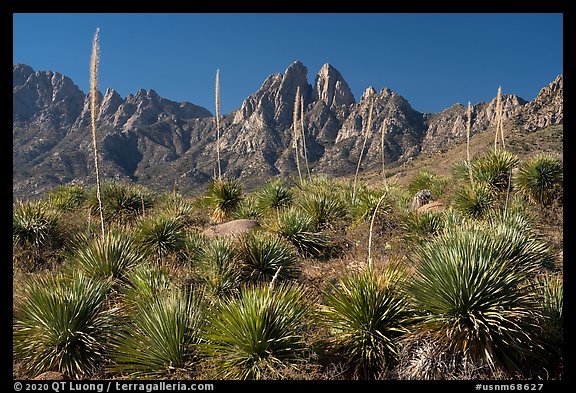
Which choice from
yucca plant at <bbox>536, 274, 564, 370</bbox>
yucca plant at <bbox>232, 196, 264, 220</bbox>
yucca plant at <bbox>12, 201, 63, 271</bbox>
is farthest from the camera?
yucca plant at <bbox>232, 196, 264, 220</bbox>

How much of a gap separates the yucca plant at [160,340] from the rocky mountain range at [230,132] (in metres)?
57.4

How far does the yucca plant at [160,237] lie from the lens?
9906 millimetres

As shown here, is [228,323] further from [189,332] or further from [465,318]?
[465,318]

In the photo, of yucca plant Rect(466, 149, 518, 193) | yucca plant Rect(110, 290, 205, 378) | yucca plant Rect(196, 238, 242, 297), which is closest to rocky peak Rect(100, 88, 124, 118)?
yucca plant Rect(466, 149, 518, 193)

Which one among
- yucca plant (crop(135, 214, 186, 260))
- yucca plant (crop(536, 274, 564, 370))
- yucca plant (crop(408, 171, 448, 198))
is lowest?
yucca plant (crop(536, 274, 564, 370))

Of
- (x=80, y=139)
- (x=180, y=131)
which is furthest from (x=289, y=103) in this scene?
(x=80, y=139)

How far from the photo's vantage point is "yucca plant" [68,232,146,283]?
290 inches

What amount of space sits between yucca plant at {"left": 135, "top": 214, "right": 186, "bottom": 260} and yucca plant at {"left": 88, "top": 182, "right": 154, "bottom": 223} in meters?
3.41

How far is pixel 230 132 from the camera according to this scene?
131 m

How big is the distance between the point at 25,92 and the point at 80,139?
67860 millimetres

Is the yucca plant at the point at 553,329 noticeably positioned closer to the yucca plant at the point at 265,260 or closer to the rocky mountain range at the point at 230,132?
the yucca plant at the point at 265,260

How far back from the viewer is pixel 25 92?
162875mm

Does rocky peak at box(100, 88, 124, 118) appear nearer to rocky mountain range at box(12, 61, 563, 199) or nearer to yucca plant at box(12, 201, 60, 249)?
rocky mountain range at box(12, 61, 563, 199)
